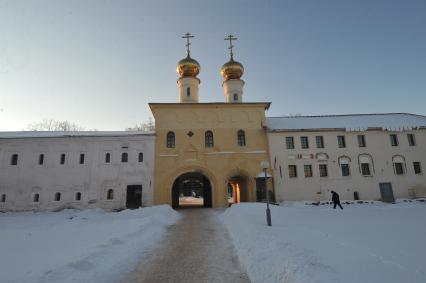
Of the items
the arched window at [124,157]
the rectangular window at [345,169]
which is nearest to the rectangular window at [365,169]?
the rectangular window at [345,169]

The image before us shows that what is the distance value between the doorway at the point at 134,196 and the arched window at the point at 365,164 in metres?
23.3

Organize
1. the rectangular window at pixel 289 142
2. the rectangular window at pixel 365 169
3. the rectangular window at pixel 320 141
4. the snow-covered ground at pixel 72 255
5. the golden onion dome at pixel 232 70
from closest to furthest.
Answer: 1. the snow-covered ground at pixel 72 255
2. the rectangular window at pixel 365 169
3. the rectangular window at pixel 289 142
4. the rectangular window at pixel 320 141
5. the golden onion dome at pixel 232 70

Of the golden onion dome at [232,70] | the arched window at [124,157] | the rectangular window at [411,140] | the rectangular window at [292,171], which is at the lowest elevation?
the rectangular window at [292,171]

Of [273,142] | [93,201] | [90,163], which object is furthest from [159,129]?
[273,142]

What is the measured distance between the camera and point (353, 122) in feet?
98.5

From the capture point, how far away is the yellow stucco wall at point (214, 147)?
2648cm

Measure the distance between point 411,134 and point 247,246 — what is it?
98.0 ft

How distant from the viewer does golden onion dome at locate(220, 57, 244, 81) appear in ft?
107

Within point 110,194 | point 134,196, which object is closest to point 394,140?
→ point 134,196

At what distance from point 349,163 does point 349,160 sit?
0.33 metres

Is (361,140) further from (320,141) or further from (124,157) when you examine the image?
(124,157)

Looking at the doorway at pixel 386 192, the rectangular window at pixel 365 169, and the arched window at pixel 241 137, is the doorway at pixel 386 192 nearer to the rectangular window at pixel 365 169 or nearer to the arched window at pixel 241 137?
the rectangular window at pixel 365 169

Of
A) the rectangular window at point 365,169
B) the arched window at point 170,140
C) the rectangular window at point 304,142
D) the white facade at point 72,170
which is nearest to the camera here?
the white facade at point 72,170

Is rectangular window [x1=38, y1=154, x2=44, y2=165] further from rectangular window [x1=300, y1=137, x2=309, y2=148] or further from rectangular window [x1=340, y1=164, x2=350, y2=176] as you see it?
rectangular window [x1=340, y1=164, x2=350, y2=176]
